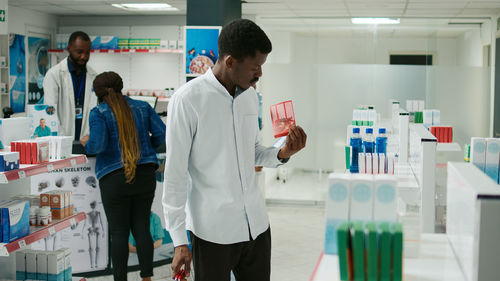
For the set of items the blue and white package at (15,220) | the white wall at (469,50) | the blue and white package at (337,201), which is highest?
the white wall at (469,50)

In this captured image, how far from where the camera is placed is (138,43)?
28.0ft

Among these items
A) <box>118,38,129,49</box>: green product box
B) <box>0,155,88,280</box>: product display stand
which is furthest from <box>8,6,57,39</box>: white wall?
<box>0,155,88,280</box>: product display stand

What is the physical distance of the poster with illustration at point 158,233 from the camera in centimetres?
461

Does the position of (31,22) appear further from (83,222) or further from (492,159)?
(492,159)

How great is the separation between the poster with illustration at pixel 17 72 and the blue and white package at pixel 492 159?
7.31 meters

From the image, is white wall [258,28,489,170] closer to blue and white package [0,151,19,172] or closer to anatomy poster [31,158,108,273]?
anatomy poster [31,158,108,273]

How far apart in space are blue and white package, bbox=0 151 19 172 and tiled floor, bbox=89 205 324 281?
5.87 feet

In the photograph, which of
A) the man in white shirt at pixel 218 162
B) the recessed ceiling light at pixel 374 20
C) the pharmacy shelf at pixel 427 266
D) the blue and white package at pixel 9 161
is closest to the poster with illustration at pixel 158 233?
the blue and white package at pixel 9 161

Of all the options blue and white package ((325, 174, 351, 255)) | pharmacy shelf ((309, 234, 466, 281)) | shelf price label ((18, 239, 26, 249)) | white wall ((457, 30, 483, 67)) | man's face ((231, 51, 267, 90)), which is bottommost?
shelf price label ((18, 239, 26, 249))

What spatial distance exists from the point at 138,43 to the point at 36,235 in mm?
5822

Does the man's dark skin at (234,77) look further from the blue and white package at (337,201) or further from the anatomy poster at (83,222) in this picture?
the anatomy poster at (83,222)

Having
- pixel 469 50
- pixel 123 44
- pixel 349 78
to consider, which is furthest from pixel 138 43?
pixel 469 50

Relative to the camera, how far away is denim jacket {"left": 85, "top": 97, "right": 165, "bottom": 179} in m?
3.70

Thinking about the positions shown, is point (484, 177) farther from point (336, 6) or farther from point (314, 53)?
point (314, 53)
